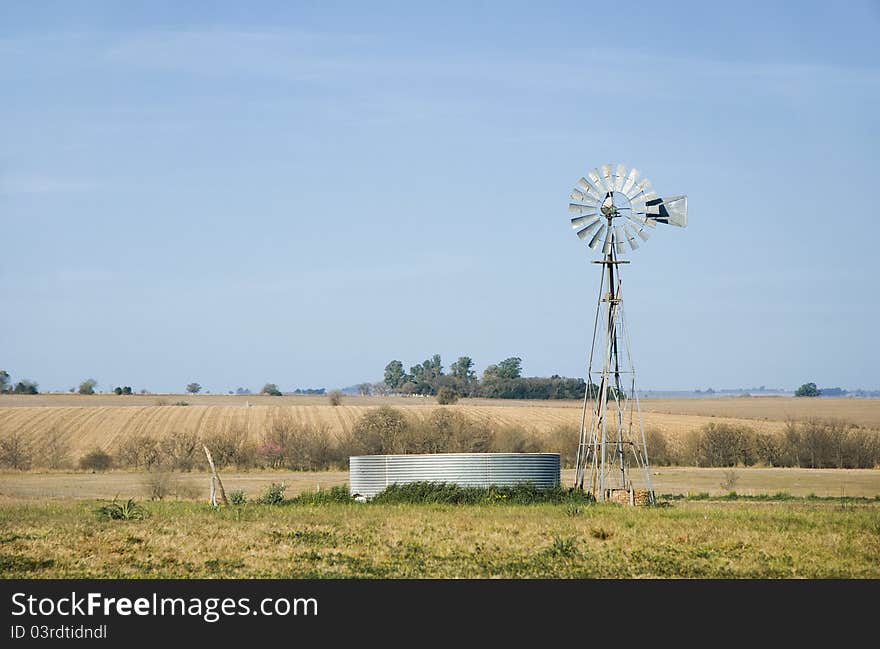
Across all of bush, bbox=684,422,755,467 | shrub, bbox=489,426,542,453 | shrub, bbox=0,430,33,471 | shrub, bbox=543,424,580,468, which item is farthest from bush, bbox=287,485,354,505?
bush, bbox=684,422,755,467

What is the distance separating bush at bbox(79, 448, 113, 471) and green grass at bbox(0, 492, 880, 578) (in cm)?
3674

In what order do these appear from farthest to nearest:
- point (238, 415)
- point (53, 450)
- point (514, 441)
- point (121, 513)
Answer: point (238, 415) < point (514, 441) < point (53, 450) < point (121, 513)

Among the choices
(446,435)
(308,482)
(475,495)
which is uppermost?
(446,435)

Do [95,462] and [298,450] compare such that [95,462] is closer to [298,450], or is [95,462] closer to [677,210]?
[298,450]

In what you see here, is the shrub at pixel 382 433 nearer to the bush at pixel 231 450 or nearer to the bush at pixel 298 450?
the bush at pixel 298 450

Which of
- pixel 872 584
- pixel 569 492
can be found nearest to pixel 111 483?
pixel 569 492

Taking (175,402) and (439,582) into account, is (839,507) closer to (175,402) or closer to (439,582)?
(439,582)

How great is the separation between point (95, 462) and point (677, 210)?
43.3m

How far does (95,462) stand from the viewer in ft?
227

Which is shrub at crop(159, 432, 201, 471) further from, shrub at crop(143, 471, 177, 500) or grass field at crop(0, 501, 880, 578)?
grass field at crop(0, 501, 880, 578)

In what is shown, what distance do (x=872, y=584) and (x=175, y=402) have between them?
88.1 m

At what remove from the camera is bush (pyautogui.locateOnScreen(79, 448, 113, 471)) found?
68.4 meters

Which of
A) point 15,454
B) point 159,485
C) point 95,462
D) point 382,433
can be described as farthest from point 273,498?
point 382,433

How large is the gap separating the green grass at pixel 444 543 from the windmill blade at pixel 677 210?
9.25 metres
